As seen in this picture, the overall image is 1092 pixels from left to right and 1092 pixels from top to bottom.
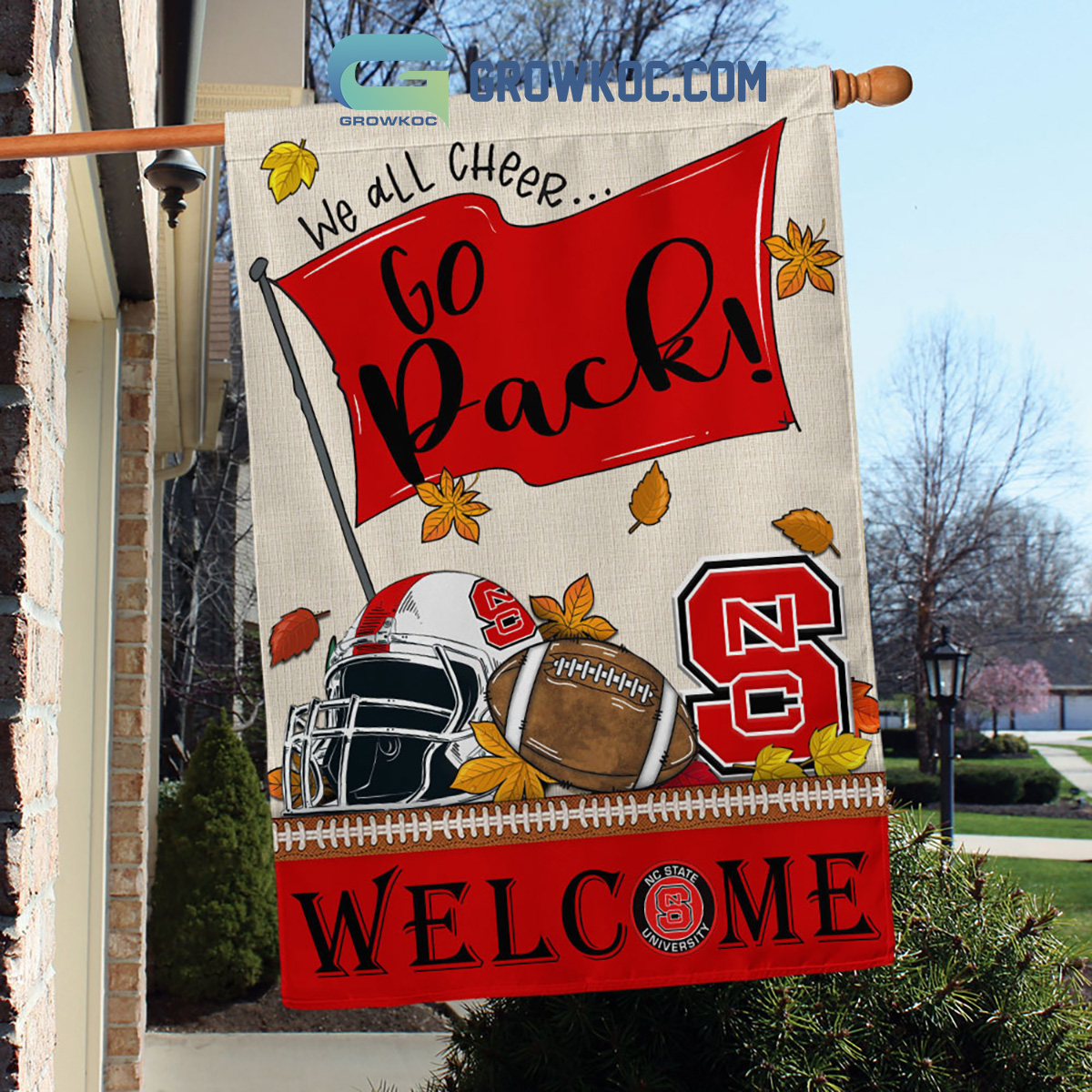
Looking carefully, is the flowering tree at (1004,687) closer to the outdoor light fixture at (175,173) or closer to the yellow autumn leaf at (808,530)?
the yellow autumn leaf at (808,530)

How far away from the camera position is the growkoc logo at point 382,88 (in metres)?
1.71

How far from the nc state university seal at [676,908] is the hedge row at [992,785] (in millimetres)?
17558

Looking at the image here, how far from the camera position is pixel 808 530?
185 centimetres

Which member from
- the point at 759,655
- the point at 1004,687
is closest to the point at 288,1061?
the point at 759,655

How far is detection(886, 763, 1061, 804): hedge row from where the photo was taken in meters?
18.2

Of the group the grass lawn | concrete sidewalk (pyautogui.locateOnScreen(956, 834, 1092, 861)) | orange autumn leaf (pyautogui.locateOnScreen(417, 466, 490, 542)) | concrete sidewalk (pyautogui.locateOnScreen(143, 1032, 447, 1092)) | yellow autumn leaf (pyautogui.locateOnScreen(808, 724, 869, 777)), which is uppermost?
orange autumn leaf (pyautogui.locateOnScreen(417, 466, 490, 542))

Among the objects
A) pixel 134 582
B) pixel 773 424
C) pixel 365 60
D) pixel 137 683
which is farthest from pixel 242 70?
pixel 773 424

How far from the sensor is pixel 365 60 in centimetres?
172

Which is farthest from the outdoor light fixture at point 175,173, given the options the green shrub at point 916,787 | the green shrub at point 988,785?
the green shrub at point 988,785

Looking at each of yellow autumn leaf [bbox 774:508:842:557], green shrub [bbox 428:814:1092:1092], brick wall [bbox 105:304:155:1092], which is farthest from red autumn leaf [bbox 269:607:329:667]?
brick wall [bbox 105:304:155:1092]

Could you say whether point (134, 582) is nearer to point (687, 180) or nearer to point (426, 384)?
point (426, 384)

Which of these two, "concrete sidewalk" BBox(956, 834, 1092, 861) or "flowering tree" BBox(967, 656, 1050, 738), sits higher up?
"flowering tree" BBox(967, 656, 1050, 738)

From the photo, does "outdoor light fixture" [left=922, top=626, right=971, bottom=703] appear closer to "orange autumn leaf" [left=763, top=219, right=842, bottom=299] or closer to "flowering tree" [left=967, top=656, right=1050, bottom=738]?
"orange autumn leaf" [left=763, top=219, right=842, bottom=299]

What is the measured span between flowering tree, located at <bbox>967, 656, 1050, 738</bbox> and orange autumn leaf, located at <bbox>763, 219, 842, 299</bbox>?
24.2 meters
